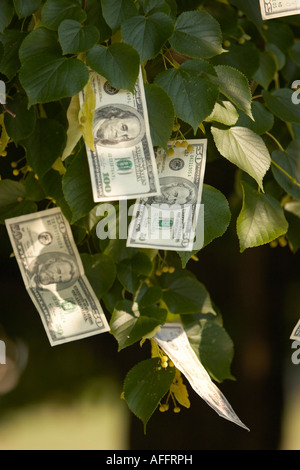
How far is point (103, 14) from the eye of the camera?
0.78m

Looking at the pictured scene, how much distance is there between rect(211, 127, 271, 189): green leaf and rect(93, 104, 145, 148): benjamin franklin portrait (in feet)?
0.41

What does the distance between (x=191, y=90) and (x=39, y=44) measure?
0.77 ft

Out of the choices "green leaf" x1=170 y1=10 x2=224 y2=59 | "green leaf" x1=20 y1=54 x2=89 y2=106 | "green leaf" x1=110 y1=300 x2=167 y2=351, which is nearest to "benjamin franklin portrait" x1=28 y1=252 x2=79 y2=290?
"green leaf" x1=110 y1=300 x2=167 y2=351

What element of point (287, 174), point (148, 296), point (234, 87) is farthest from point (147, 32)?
point (148, 296)

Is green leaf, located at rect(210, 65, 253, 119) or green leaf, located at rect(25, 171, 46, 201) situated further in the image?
green leaf, located at rect(25, 171, 46, 201)

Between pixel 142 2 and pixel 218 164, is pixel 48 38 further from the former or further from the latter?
pixel 218 164

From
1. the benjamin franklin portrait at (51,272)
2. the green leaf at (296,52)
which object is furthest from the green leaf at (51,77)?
the green leaf at (296,52)

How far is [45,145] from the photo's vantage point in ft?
2.98

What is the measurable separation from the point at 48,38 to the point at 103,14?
0.09 metres

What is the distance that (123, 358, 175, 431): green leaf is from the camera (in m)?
0.97

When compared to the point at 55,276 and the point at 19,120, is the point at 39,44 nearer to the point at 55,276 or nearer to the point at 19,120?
the point at 19,120

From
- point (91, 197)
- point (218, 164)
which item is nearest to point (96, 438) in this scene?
point (218, 164)

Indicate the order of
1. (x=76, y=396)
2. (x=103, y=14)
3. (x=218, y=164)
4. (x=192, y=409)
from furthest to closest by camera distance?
(x=76, y=396), (x=192, y=409), (x=218, y=164), (x=103, y=14)

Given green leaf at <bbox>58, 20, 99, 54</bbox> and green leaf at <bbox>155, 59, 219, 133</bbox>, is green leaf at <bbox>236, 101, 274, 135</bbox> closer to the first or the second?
green leaf at <bbox>155, 59, 219, 133</bbox>
